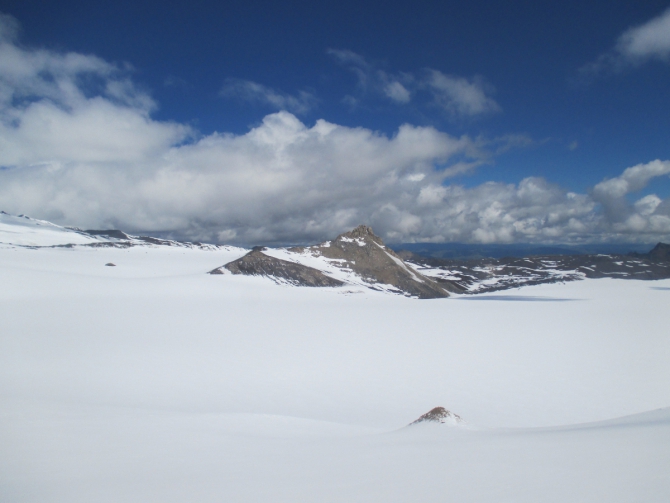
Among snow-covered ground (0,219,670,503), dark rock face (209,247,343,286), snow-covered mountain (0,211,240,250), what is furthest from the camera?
snow-covered mountain (0,211,240,250)

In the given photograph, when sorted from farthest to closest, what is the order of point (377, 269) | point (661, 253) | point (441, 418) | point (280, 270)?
point (661, 253)
point (377, 269)
point (280, 270)
point (441, 418)

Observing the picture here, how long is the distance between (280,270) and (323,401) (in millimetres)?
26592

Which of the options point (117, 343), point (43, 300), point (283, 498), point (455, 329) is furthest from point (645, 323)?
point (43, 300)

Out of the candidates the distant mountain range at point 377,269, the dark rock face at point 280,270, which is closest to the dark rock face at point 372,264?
the distant mountain range at point 377,269

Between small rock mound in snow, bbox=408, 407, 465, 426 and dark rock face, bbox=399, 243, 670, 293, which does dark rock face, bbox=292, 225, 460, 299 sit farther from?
small rock mound in snow, bbox=408, 407, 465, 426

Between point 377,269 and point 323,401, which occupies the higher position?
point 377,269

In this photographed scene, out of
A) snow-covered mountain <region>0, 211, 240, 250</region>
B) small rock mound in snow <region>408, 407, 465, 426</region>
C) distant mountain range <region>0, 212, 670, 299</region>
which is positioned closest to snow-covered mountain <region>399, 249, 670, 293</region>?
distant mountain range <region>0, 212, 670, 299</region>

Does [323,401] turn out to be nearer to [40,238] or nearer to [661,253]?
[661,253]

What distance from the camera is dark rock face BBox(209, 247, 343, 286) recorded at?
3419cm

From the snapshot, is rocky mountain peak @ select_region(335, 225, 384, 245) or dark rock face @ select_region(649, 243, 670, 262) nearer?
rocky mountain peak @ select_region(335, 225, 384, 245)

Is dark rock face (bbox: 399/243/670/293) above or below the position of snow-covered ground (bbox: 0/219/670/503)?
above

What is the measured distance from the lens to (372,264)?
135 feet

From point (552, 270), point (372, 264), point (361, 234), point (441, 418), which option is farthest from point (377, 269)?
point (552, 270)

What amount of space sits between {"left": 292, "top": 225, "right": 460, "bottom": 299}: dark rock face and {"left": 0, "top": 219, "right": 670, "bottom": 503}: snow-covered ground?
1639 centimetres
